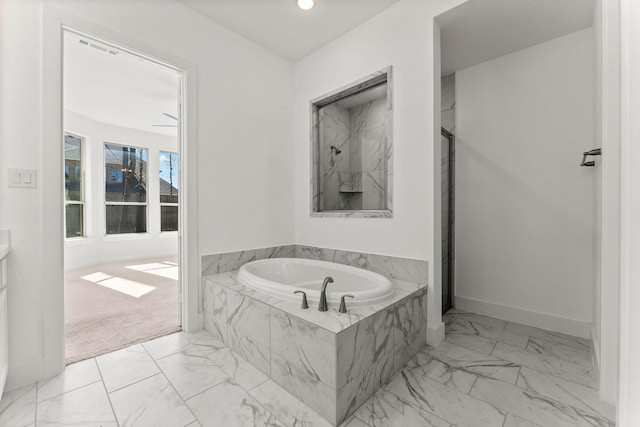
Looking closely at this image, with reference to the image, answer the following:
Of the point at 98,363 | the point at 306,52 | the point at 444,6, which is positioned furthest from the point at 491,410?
the point at 306,52

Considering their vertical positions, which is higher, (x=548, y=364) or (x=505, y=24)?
(x=505, y=24)

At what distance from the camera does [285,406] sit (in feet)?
4.55

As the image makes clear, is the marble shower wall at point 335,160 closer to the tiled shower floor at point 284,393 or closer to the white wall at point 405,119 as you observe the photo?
the white wall at point 405,119

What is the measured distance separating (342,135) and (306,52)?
0.91 metres

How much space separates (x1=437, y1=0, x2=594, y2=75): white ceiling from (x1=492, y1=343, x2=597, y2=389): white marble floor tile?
7.79 feet

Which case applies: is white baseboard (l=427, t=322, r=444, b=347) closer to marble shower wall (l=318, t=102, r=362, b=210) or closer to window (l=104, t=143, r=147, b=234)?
marble shower wall (l=318, t=102, r=362, b=210)

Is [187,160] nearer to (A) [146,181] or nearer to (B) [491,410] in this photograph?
(B) [491,410]

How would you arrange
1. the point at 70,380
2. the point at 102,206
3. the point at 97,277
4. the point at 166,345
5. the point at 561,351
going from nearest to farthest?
the point at 70,380, the point at 561,351, the point at 166,345, the point at 97,277, the point at 102,206

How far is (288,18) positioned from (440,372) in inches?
113

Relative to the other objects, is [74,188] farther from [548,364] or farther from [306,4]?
[548,364]

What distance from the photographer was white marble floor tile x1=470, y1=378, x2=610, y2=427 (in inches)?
50.2

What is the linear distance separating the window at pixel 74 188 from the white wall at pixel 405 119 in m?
4.75

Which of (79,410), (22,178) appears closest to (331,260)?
(79,410)

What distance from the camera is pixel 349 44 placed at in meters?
2.51
